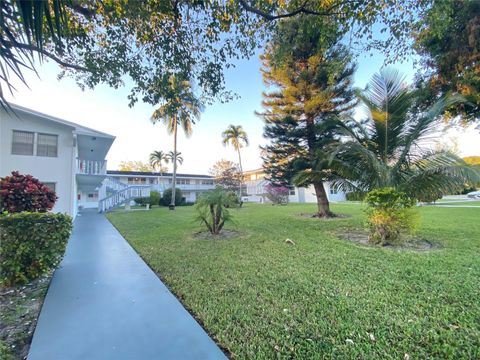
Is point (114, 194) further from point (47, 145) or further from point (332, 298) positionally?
point (332, 298)

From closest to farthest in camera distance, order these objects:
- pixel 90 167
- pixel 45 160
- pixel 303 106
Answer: pixel 45 160
pixel 303 106
pixel 90 167

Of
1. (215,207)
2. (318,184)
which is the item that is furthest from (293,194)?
(215,207)

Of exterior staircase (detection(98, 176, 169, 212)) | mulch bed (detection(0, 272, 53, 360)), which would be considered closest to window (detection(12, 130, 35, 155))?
mulch bed (detection(0, 272, 53, 360))

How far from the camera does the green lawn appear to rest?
2129 millimetres

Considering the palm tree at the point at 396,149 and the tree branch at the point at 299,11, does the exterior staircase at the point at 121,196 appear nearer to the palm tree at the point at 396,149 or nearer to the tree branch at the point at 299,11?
the palm tree at the point at 396,149

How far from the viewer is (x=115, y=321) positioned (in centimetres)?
268

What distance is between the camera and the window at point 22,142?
9603 millimetres

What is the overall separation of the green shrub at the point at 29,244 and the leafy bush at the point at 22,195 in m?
2.59

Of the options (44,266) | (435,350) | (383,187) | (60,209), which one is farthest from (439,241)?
(60,209)

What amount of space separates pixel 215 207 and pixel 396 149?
5746mm

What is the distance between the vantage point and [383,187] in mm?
5949

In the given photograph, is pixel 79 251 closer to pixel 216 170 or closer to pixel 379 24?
pixel 379 24

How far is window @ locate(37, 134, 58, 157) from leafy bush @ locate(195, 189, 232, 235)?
8067mm

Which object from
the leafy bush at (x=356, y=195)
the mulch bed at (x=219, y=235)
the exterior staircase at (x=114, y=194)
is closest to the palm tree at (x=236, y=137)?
the exterior staircase at (x=114, y=194)
